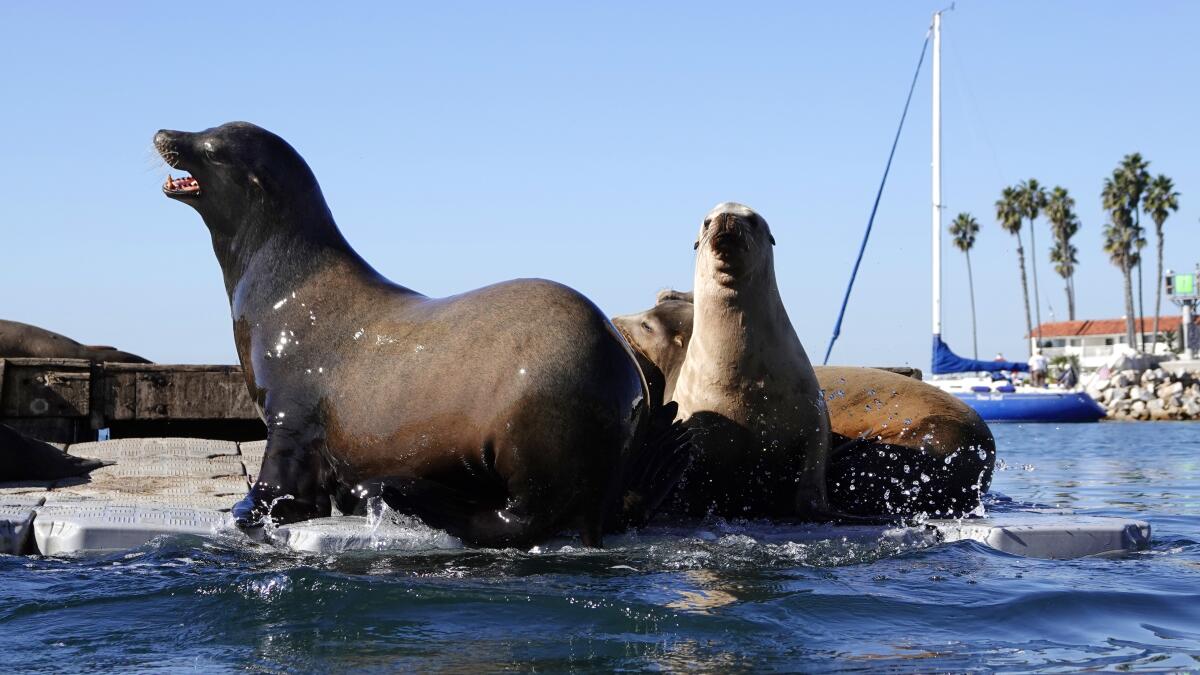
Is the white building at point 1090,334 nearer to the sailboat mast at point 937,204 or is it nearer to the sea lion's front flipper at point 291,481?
the sailboat mast at point 937,204

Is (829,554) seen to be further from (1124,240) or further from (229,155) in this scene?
(1124,240)

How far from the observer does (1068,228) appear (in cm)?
7188

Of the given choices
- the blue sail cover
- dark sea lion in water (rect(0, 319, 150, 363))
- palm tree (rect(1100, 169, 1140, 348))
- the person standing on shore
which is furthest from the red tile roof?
dark sea lion in water (rect(0, 319, 150, 363))

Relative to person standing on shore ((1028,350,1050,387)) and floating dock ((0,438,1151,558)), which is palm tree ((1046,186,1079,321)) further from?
floating dock ((0,438,1151,558))

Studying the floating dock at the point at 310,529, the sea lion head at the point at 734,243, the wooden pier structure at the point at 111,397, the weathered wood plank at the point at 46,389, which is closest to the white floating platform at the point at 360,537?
the floating dock at the point at 310,529

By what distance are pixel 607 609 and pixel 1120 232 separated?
67571 mm

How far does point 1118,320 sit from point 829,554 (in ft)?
296

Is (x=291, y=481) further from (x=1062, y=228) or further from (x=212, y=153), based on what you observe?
(x=1062, y=228)

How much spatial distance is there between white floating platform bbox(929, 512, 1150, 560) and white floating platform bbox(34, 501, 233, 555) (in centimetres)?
282

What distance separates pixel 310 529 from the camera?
483cm

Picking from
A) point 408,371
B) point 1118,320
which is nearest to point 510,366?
point 408,371

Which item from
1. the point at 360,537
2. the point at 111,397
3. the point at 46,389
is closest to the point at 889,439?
the point at 360,537

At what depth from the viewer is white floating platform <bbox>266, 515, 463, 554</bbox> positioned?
470 centimetres

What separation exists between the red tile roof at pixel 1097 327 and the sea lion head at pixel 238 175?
8614cm
